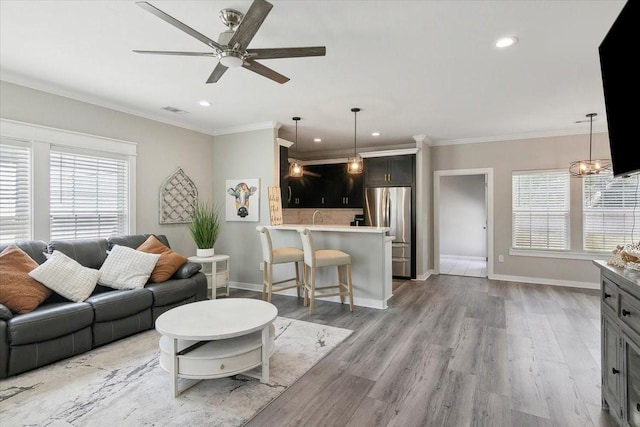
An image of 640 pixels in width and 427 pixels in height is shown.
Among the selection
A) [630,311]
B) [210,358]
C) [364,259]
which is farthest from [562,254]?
[210,358]

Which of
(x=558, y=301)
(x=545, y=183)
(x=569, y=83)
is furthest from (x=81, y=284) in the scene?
(x=545, y=183)

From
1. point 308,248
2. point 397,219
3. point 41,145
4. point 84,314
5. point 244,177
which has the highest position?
point 41,145

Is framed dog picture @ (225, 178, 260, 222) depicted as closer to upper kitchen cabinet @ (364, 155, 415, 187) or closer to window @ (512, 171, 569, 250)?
upper kitchen cabinet @ (364, 155, 415, 187)

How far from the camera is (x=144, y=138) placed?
447cm

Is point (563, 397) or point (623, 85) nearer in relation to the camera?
point (623, 85)

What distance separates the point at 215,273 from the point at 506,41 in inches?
Result: 165

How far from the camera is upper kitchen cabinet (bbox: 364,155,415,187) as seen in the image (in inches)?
236

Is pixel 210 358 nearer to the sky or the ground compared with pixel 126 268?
nearer to the ground

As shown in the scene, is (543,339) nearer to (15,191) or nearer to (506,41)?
(506,41)

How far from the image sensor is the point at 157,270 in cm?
374

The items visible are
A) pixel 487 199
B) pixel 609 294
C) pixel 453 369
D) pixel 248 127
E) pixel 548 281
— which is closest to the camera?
pixel 609 294

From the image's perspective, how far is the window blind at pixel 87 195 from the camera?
3623 millimetres

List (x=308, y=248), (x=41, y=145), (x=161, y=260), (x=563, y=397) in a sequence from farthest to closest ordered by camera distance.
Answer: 1. (x=308, y=248)
2. (x=161, y=260)
3. (x=41, y=145)
4. (x=563, y=397)

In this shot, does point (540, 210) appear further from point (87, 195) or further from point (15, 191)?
point (15, 191)
